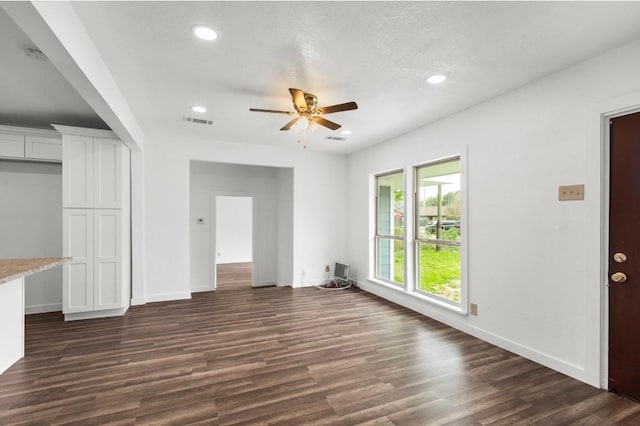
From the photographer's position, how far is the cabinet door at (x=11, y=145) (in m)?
3.96

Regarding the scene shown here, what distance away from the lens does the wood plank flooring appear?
2.08 m

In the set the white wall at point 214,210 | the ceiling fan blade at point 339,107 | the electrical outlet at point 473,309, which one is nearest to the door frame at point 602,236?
the electrical outlet at point 473,309

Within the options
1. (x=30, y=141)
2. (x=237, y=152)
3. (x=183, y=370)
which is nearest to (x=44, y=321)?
(x=30, y=141)

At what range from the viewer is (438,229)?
167 inches

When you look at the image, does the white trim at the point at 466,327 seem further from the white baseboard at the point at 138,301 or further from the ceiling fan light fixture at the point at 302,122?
the white baseboard at the point at 138,301

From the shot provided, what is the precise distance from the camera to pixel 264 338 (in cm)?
342

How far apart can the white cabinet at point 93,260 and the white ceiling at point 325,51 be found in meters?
1.42

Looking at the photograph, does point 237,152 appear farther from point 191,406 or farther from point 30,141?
point 191,406

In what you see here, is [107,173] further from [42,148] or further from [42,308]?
[42,308]

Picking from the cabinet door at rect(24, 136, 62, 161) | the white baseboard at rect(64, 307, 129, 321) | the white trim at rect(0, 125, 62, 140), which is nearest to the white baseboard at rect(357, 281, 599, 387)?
the white baseboard at rect(64, 307, 129, 321)

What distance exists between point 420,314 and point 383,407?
7.67 ft

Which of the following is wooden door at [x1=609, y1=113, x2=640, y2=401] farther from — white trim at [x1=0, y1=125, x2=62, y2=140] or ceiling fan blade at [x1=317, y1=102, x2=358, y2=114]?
white trim at [x1=0, y1=125, x2=62, y2=140]

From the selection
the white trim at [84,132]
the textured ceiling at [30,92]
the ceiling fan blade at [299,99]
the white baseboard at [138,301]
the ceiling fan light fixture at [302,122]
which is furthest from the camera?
the white baseboard at [138,301]

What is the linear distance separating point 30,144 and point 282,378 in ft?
14.9
